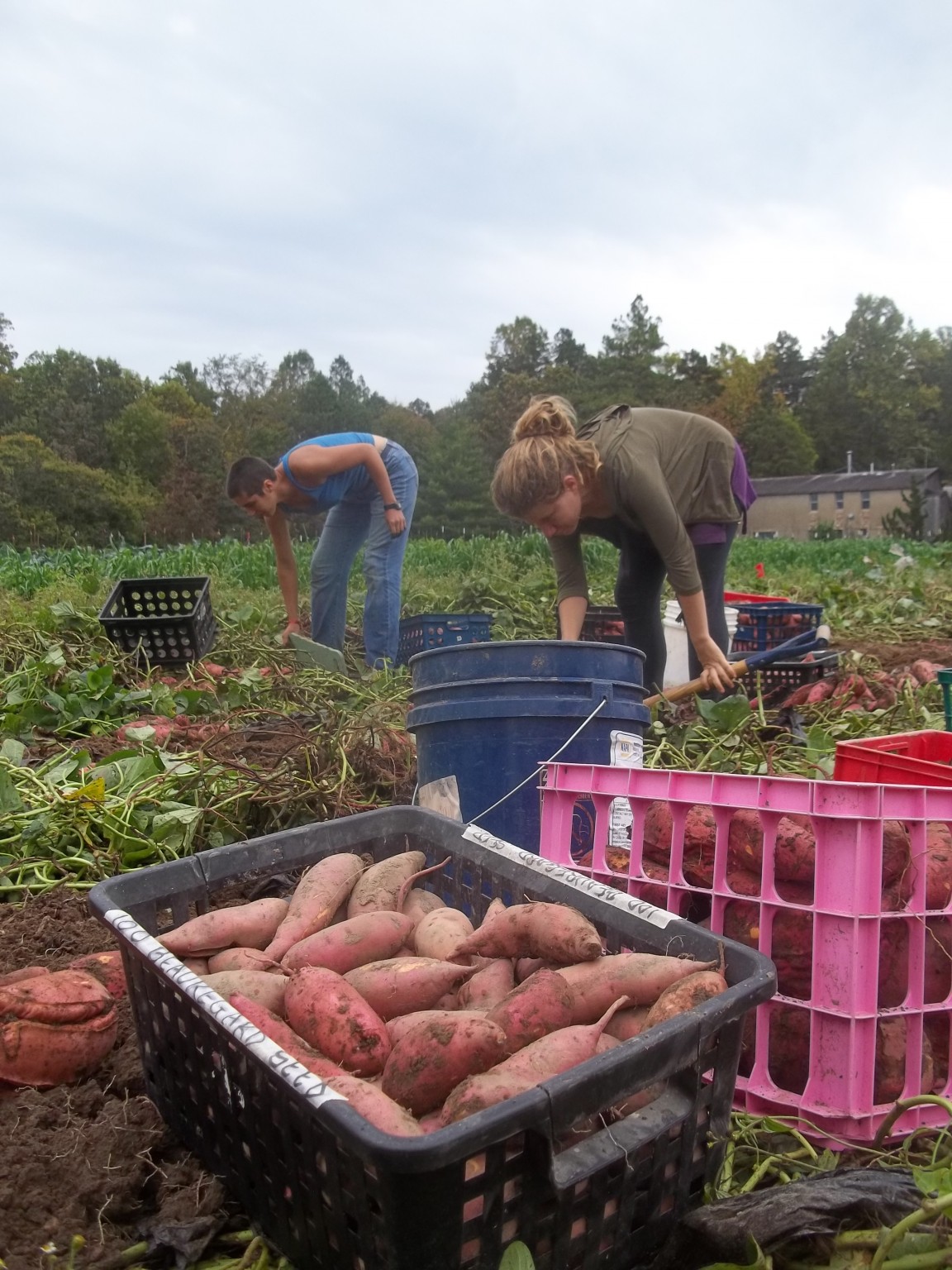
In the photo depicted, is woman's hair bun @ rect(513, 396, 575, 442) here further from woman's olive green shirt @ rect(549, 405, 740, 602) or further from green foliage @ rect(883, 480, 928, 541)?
green foliage @ rect(883, 480, 928, 541)

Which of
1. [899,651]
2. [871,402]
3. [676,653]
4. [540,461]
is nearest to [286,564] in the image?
[676,653]

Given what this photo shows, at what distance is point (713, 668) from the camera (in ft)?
10.3

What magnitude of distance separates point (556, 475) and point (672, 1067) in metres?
2.21

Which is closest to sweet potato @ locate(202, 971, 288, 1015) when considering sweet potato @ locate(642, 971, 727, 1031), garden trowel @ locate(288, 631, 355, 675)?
sweet potato @ locate(642, 971, 727, 1031)

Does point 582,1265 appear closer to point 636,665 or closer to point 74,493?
point 636,665

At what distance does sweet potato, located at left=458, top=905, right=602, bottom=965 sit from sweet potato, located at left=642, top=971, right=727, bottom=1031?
0.18 metres

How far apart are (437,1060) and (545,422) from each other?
2.38 meters

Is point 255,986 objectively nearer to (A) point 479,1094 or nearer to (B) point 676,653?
(A) point 479,1094

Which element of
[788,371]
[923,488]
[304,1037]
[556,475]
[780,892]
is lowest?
[304,1037]

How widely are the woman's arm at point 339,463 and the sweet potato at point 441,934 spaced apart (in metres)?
3.65

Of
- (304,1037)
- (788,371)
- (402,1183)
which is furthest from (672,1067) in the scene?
(788,371)

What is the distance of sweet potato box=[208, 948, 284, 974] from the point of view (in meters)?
1.53

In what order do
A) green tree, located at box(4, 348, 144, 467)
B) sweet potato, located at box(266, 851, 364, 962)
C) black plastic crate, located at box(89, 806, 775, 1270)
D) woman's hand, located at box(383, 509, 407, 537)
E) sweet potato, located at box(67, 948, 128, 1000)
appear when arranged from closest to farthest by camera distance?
black plastic crate, located at box(89, 806, 775, 1270)
sweet potato, located at box(266, 851, 364, 962)
sweet potato, located at box(67, 948, 128, 1000)
woman's hand, located at box(383, 509, 407, 537)
green tree, located at box(4, 348, 144, 467)

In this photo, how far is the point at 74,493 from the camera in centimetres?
3438
